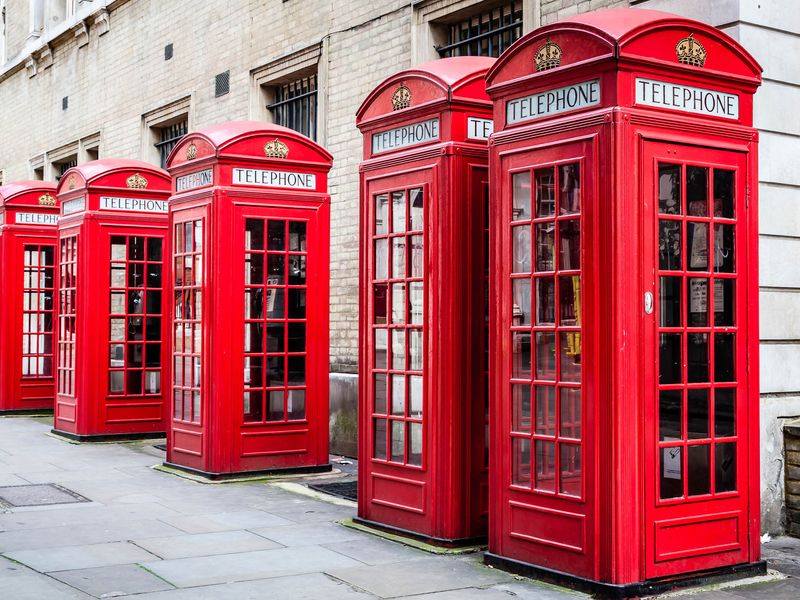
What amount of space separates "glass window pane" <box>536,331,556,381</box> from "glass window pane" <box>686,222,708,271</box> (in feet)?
2.81

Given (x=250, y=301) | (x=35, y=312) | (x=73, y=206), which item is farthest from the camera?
(x=35, y=312)

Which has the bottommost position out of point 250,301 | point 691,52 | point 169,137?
point 250,301

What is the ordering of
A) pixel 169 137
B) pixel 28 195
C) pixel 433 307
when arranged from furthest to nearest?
pixel 169 137
pixel 28 195
pixel 433 307

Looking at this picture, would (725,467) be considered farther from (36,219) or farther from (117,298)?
(36,219)

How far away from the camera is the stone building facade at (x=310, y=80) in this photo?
24.7 ft

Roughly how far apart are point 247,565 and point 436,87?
3.23 meters

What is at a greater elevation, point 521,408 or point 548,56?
point 548,56

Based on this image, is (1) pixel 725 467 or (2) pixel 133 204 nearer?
(1) pixel 725 467

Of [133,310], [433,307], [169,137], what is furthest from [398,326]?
[169,137]

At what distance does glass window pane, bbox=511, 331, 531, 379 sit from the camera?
6.08 meters

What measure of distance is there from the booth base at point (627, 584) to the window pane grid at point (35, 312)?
10.7m

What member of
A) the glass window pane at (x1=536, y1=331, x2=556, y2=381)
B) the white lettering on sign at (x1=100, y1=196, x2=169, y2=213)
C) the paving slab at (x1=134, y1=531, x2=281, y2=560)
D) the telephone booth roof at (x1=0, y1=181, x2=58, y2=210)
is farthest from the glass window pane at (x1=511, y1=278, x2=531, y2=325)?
the telephone booth roof at (x1=0, y1=181, x2=58, y2=210)

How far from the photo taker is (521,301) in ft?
20.2

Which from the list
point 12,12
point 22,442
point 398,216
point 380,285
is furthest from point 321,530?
point 12,12
